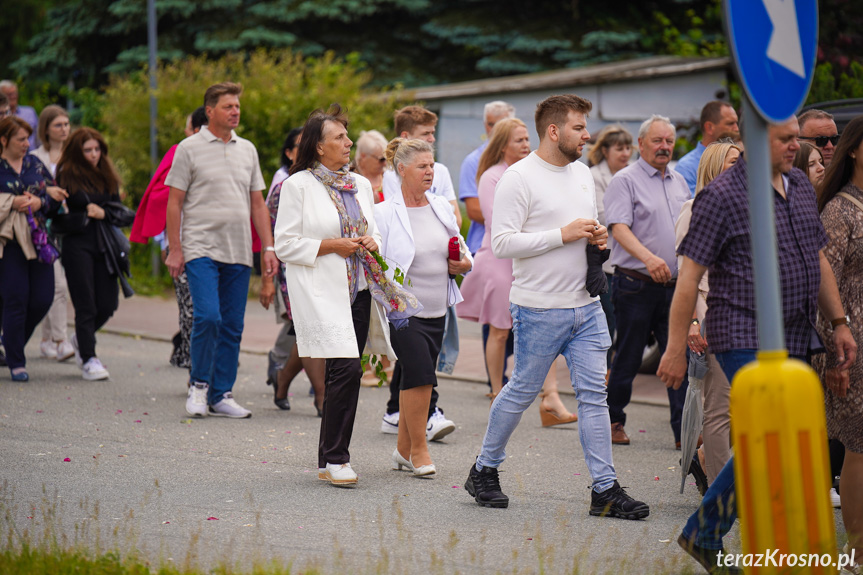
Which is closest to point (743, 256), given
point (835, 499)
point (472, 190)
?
point (835, 499)

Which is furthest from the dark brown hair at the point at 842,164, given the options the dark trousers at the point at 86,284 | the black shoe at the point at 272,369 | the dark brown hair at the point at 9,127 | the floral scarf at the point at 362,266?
the dark brown hair at the point at 9,127

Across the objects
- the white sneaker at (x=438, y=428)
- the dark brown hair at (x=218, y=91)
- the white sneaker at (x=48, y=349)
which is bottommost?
the white sneaker at (x=48, y=349)

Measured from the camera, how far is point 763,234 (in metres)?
3.67

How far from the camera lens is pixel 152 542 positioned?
4938 mm

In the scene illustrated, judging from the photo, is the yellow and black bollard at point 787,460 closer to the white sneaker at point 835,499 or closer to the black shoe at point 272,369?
the white sneaker at point 835,499

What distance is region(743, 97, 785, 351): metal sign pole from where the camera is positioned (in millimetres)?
3645

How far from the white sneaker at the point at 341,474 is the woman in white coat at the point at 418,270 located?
0.47 metres

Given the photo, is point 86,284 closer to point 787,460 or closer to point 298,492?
point 298,492

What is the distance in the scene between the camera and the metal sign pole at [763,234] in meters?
3.64

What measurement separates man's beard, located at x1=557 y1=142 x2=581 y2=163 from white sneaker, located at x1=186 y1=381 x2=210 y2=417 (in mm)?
3672

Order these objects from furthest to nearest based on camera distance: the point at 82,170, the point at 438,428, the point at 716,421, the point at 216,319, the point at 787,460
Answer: the point at 82,170 → the point at 216,319 → the point at 438,428 → the point at 716,421 → the point at 787,460

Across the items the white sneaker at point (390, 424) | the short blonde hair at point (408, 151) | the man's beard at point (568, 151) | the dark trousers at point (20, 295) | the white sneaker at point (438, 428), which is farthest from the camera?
the dark trousers at point (20, 295)

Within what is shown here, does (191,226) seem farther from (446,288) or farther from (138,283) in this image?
(138,283)

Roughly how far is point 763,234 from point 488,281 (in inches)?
201
